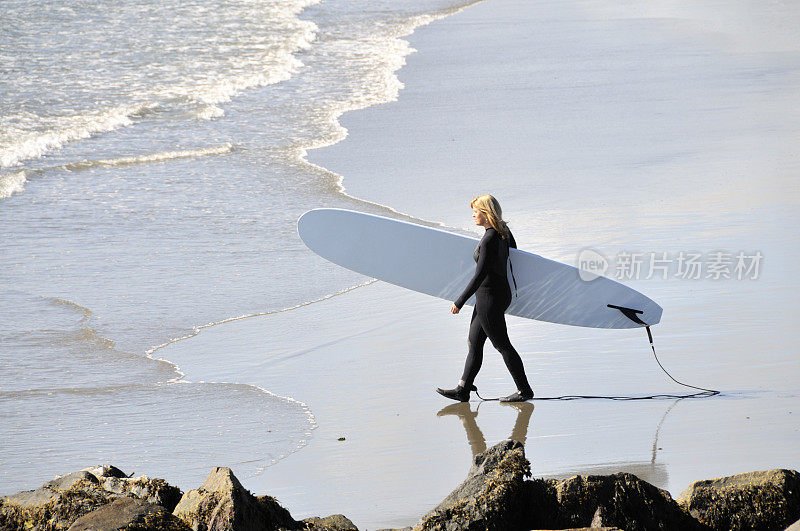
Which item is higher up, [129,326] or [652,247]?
[652,247]

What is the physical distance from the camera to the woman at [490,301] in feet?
18.8

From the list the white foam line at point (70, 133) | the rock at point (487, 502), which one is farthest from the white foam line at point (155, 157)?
the rock at point (487, 502)

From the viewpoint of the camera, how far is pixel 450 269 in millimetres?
6707

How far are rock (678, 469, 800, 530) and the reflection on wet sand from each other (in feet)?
1.99

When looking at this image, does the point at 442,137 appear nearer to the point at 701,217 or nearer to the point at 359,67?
the point at 701,217

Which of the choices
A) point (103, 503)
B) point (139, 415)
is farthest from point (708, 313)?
point (103, 503)

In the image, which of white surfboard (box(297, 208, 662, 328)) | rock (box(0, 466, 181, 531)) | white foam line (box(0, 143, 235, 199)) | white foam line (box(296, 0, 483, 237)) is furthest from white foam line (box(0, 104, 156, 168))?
rock (box(0, 466, 181, 531))

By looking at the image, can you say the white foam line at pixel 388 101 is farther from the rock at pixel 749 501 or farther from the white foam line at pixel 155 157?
the rock at pixel 749 501

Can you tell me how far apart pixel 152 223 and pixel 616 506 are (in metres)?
7.70

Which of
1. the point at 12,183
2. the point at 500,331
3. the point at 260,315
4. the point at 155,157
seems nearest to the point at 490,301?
the point at 500,331

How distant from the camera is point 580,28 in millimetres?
22562

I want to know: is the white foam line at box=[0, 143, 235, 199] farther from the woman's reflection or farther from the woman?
the woman's reflection

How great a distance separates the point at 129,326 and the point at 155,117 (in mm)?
10614

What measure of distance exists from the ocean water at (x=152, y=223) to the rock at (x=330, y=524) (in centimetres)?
108
